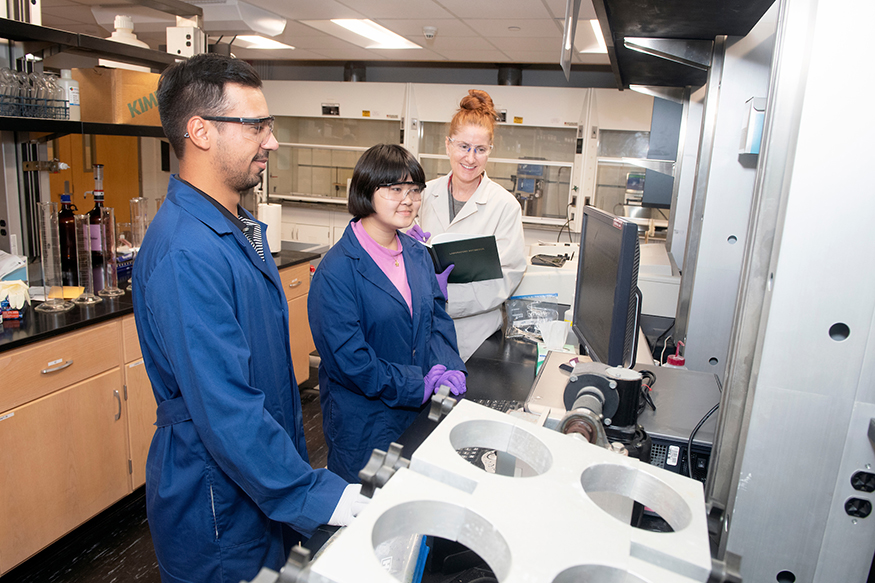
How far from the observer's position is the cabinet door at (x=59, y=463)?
1.78 meters

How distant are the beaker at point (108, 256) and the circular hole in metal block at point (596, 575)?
2.32m

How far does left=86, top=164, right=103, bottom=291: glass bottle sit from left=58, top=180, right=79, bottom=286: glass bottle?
7 centimetres

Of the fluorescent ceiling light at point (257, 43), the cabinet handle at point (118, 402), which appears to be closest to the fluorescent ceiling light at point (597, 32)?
the fluorescent ceiling light at point (257, 43)

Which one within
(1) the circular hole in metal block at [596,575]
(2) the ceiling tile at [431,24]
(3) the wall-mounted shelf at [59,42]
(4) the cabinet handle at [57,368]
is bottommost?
(4) the cabinet handle at [57,368]

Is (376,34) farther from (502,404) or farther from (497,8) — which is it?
(502,404)

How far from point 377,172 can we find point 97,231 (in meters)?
1.42

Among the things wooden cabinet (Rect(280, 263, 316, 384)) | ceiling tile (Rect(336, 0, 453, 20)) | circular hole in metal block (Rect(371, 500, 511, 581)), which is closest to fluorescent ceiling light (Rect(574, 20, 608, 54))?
ceiling tile (Rect(336, 0, 453, 20))

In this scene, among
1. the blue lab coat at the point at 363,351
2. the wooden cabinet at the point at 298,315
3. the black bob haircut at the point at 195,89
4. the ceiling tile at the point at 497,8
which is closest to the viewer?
the black bob haircut at the point at 195,89

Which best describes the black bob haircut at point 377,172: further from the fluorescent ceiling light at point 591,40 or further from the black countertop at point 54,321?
the fluorescent ceiling light at point 591,40

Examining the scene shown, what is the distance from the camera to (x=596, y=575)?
44 centimetres

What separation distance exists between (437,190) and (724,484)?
5.89 ft

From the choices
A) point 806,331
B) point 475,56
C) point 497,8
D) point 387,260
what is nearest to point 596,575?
point 806,331

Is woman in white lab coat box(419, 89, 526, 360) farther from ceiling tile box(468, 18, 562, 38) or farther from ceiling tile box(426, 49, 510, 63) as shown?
ceiling tile box(426, 49, 510, 63)

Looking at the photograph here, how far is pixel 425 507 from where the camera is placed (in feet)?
1.59
